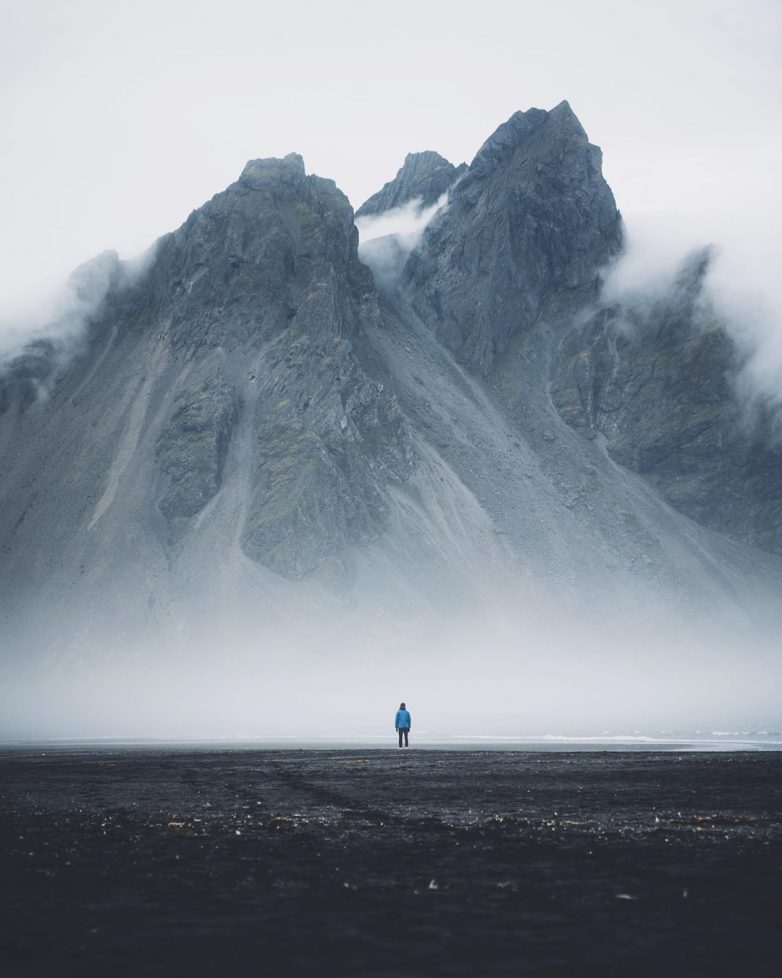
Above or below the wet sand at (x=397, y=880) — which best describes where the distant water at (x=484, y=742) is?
above

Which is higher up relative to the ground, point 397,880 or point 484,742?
point 484,742

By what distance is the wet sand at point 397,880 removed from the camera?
12.4 m

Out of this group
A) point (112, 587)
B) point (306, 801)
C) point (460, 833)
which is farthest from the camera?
point (112, 587)

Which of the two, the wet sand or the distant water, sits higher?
the distant water

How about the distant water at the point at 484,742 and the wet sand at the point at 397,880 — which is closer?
the wet sand at the point at 397,880

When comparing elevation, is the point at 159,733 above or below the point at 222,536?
below

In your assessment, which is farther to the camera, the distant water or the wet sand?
the distant water

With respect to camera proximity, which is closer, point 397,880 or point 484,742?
point 397,880

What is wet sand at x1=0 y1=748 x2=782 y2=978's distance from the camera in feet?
40.7

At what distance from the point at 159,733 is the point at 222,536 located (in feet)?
275

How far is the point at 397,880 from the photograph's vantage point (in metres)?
17.3

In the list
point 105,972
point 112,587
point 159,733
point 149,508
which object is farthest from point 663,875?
point 149,508

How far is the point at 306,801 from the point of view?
31.8m

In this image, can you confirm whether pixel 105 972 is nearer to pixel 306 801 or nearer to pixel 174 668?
pixel 306 801
